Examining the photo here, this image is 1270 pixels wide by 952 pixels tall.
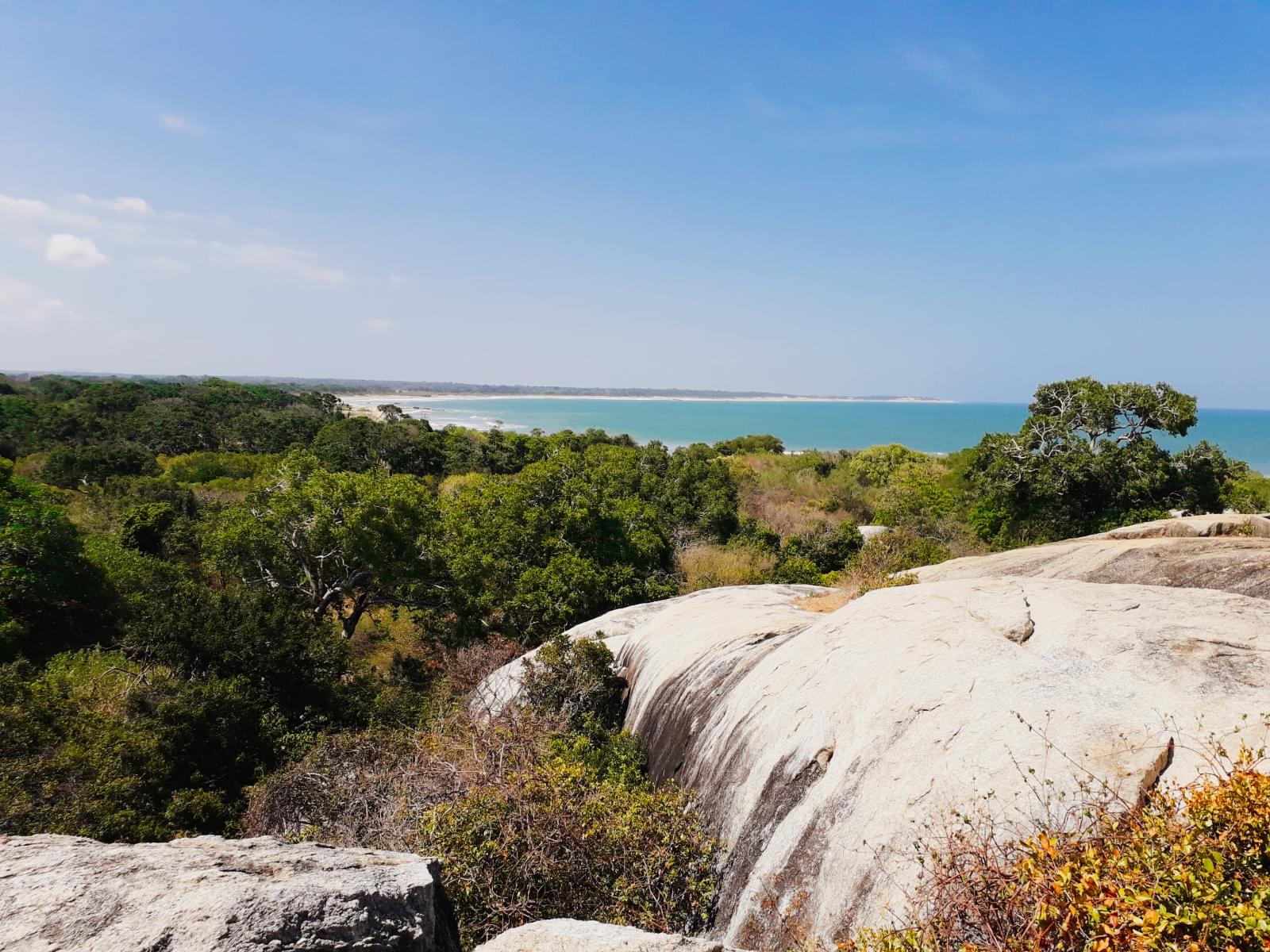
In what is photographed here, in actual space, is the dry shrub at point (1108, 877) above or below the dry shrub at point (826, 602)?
above

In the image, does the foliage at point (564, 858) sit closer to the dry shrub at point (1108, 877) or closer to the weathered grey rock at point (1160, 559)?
the dry shrub at point (1108, 877)

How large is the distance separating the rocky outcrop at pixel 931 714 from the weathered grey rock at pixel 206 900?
3571mm

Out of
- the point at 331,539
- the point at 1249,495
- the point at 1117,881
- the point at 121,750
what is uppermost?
the point at 1117,881

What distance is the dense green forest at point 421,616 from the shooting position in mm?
8188

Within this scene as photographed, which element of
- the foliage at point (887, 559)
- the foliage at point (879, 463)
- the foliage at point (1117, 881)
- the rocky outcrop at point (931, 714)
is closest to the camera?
the foliage at point (1117, 881)

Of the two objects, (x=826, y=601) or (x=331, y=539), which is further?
(x=331, y=539)

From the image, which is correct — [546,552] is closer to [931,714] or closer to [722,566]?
[722,566]

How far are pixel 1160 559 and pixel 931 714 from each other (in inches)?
284

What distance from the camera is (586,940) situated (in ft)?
16.2

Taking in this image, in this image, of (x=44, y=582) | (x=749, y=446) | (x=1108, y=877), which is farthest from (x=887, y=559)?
(x=749, y=446)

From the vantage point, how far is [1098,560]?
11695 mm

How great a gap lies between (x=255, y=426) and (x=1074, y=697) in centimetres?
7631

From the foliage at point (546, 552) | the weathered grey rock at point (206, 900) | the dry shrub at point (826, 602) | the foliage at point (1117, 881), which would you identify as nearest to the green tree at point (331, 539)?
the foliage at point (546, 552)

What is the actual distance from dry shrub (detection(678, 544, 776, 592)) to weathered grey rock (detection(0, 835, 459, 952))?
19809mm
